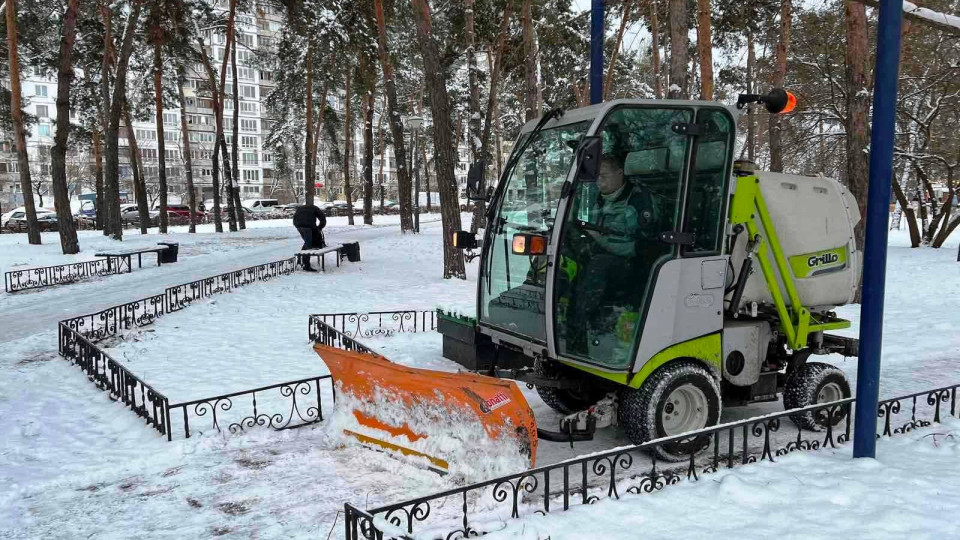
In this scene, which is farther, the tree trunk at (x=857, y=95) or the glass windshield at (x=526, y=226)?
the tree trunk at (x=857, y=95)

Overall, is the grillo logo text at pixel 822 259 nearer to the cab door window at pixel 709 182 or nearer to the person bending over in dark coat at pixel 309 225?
the cab door window at pixel 709 182

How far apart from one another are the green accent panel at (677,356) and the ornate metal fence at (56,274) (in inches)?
571

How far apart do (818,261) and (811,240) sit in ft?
0.71

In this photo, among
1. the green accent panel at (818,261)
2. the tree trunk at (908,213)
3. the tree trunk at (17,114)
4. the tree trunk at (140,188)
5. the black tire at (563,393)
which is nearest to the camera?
the black tire at (563,393)

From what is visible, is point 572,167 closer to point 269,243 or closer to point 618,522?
point 618,522

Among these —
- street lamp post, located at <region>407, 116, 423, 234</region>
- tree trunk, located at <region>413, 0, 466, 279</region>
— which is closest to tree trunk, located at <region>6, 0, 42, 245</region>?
street lamp post, located at <region>407, 116, 423, 234</region>

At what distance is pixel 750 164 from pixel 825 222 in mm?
1020

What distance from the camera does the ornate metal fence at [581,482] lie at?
13.4 ft

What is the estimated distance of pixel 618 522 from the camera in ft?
13.8

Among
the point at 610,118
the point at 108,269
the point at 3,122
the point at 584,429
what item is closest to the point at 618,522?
the point at 584,429

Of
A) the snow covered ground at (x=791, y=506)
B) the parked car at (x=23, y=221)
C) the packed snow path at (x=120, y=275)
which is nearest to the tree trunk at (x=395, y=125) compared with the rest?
the packed snow path at (x=120, y=275)

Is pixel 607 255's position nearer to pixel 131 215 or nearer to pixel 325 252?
pixel 325 252

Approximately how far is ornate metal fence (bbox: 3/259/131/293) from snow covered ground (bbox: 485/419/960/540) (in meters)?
15.0

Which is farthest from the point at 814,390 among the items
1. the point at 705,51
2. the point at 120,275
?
the point at 120,275
